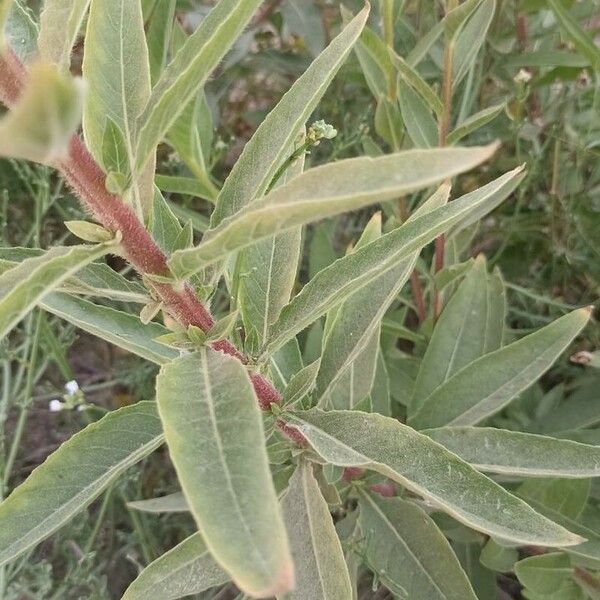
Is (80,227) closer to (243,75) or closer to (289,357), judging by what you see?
(289,357)

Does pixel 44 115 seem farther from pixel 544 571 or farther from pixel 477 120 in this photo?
pixel 544 571

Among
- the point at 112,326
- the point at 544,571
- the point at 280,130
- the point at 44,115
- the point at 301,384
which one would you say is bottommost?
the point at 544,571

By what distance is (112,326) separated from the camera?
0.77m

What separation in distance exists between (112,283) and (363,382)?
39 centimetres

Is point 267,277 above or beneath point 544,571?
above

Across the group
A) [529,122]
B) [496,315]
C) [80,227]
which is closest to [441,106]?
[496,315]

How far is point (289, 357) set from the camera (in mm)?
957

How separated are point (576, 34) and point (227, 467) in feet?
2.84

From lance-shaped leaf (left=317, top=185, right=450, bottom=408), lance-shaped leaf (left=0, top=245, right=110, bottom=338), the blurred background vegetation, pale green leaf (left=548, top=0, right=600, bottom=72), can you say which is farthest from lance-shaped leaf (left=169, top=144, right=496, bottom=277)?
pale green leaf (left=548, top=0, right=600, bottom=72)

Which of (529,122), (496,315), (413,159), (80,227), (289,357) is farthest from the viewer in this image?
(529,122)

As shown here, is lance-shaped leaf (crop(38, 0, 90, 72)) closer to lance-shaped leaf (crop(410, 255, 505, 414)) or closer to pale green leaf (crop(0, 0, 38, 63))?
pale green leaf (crop(0, 0, 38, 63))

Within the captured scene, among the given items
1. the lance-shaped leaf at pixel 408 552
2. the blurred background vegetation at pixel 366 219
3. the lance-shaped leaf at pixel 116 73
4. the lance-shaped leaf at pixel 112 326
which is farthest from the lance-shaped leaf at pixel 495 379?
the lance-shaped leaf at pixel 116 73

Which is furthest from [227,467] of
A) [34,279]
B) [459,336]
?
[459,336]

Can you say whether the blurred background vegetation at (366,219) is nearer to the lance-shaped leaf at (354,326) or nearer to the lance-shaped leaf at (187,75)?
the lance-shaped leaf at (354,326)
